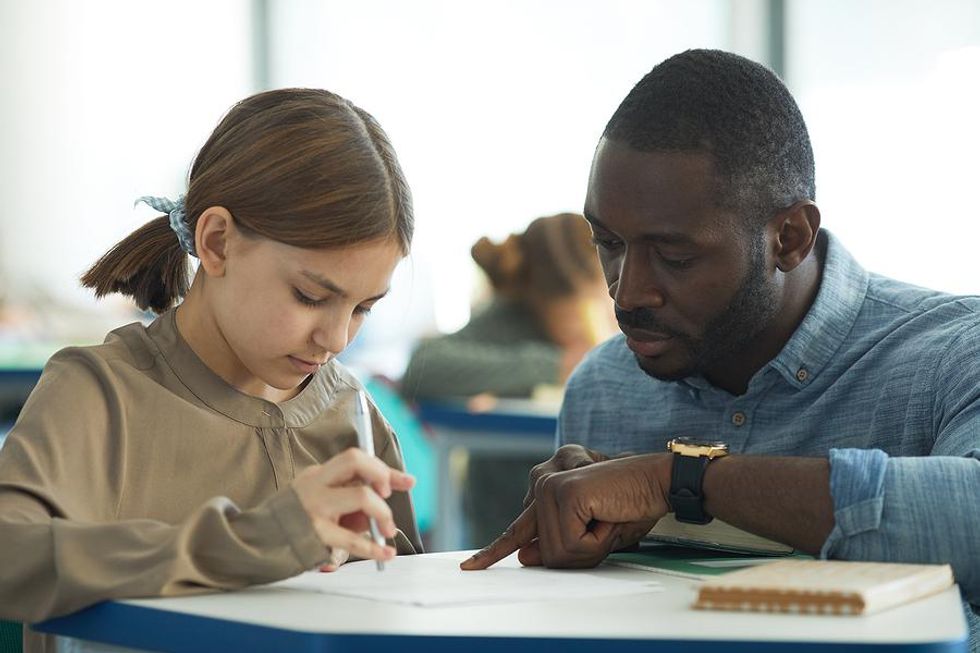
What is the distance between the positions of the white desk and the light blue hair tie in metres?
1.54

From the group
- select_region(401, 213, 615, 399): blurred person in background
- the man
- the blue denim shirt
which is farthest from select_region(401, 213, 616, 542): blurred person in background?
the man

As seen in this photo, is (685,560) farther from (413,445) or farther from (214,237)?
(413,445)

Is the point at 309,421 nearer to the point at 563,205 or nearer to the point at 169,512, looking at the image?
the point at 169,512

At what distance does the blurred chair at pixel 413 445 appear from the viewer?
4293 mm

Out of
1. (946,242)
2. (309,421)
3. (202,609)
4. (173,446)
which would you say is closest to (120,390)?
(173,446)

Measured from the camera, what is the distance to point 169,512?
1436mm

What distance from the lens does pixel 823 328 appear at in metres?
1.69

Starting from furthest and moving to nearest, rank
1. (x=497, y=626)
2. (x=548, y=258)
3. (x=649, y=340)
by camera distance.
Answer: (x=548, y=258)
(x=649, y=340)
(x=497, y=626)

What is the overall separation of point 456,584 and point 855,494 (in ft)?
1.25

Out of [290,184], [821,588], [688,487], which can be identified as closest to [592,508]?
[688,487]

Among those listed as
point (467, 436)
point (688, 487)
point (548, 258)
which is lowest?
point (467, 436)

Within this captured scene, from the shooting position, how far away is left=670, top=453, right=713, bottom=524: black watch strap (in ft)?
4.37

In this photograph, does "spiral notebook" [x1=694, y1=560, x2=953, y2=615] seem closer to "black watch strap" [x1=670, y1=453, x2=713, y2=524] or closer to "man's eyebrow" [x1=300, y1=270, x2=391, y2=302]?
"black watch strap" [x1=670, y1=453, x2=713, y2=524]

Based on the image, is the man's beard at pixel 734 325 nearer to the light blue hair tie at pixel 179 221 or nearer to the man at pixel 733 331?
the man at pixel 733 331
